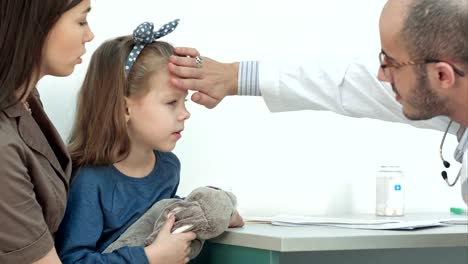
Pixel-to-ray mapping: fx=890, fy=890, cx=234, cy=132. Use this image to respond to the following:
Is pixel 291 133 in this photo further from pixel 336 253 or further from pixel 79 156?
pixel 79 156

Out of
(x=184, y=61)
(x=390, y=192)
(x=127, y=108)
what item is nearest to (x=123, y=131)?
(x=127, y=108)

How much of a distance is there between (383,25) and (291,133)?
76cm

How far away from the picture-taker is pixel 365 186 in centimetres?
261

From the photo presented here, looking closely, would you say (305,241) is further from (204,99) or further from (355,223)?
(204,99)

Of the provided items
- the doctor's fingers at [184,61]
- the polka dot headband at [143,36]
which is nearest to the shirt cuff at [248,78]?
the doctor's fingers at [184,61]

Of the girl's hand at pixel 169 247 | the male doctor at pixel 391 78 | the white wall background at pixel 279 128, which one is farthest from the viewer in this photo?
the white wall background at pixel 279 128

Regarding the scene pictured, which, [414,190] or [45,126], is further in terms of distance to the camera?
[414,190]

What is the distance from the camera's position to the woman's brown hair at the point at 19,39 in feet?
5.21

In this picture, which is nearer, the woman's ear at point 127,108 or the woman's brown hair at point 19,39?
the woman's brown hair at point 19,39

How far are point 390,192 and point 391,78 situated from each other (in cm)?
75

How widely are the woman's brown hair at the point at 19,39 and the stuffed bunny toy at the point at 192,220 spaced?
0.40 meters

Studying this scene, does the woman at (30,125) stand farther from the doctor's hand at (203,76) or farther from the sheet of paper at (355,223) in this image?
the sheet of paper at (355,223)

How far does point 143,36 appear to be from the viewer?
1961mm

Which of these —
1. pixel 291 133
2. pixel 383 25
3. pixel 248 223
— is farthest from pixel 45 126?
pixel 291 133
